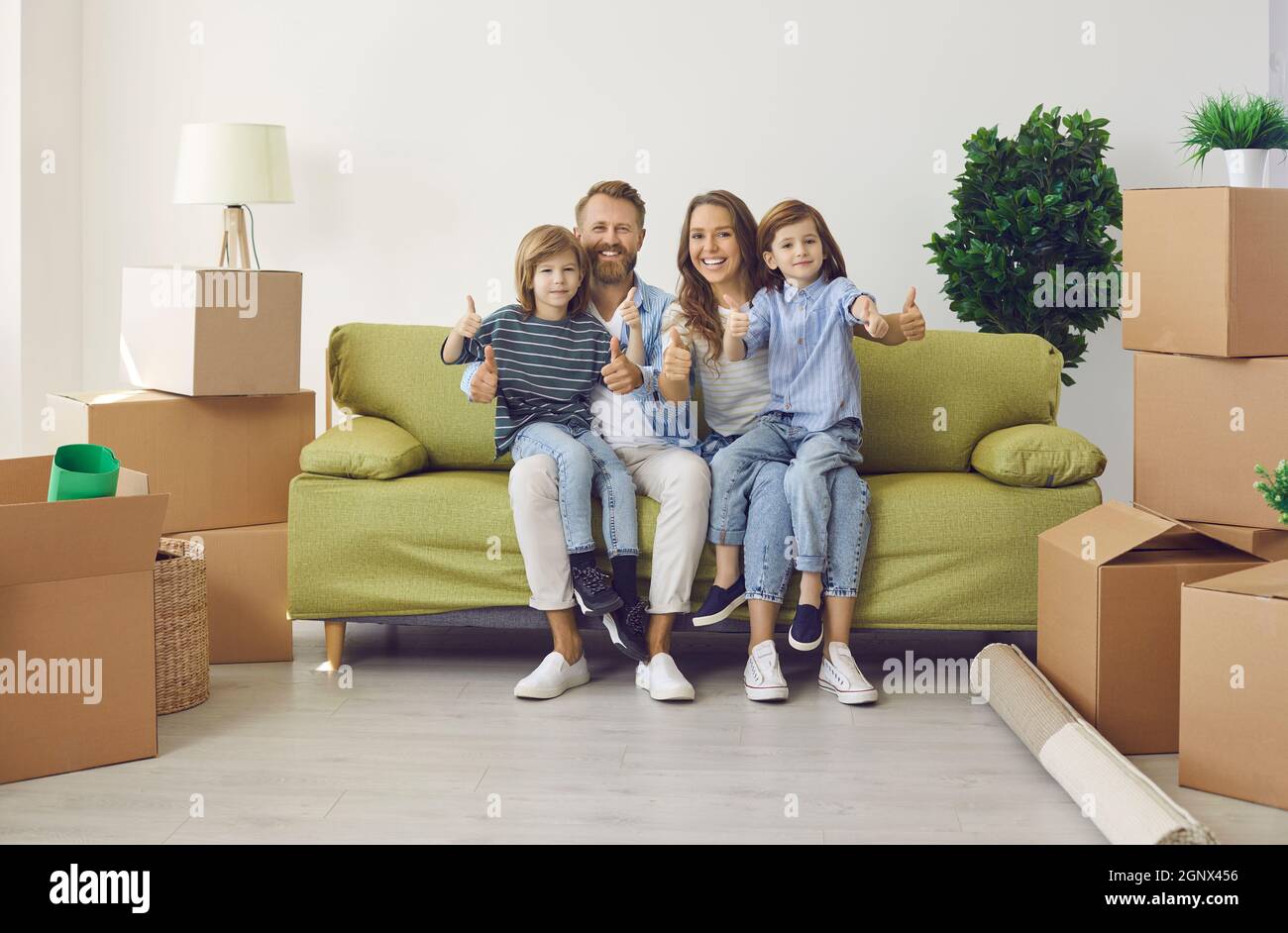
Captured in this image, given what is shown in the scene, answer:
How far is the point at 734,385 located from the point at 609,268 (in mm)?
394

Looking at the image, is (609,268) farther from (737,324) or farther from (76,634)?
(76,634)

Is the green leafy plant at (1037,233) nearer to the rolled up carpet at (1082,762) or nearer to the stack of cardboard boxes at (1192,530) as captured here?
the stack of cardboard boxes at (1192,530)

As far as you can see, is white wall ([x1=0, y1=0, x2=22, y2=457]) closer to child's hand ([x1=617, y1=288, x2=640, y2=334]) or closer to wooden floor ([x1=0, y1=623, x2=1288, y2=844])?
wooden floor ([x1=0, y1=623, x2=1288, y2=844])

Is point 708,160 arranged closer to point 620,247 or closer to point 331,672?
point 620,247

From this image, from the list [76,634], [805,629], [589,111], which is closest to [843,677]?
[805,629]

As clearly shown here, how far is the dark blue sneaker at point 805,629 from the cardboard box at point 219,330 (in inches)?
49.8

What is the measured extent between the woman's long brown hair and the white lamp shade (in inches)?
58.7

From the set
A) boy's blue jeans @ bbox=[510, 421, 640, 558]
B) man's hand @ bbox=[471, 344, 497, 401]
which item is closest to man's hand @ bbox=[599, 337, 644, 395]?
boy's blue jeans @ bbox=[510, 421, 640, 558]

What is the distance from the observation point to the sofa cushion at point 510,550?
2746 mm

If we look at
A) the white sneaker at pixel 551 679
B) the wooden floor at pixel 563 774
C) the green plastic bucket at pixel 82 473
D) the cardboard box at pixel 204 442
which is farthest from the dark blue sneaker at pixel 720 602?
the green plastic bucket at pixel 82 473

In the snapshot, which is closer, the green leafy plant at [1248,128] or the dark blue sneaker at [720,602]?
the green leafy plant at [1248,128]

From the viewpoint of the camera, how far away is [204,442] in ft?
9.68

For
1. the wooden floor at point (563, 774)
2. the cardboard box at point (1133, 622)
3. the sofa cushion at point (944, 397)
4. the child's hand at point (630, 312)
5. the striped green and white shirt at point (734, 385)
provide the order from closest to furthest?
the wooden floor at point (563, 774) < the cardboard box at point (1133, 622) < the child's hand at point (630, 312) < the striped green and white shirt at point (734, 385) < the sofa cushion at point (944, 397)
